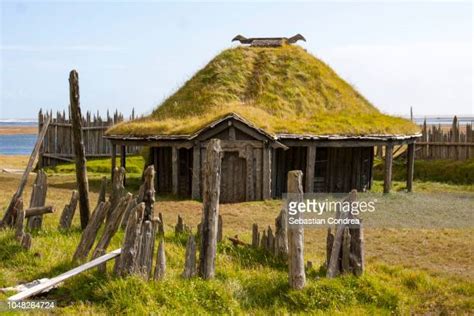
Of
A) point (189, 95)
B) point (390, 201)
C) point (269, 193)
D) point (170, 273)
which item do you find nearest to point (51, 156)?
point (189, 95)

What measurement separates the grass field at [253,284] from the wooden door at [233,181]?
273 inches

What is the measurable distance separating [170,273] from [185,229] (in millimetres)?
2724

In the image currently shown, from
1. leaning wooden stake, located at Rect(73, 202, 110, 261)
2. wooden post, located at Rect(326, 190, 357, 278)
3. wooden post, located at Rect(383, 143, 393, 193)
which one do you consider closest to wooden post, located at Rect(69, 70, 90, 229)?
leaning wooden stake, located at Rect(73, 202, 110, 261)

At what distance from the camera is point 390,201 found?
1822 cm

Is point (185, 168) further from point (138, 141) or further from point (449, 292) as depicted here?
point (449, 292)

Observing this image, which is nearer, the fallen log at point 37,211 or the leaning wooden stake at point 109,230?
the leaning wooden stake at point 109,230

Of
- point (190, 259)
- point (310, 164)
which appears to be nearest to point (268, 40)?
point (310, 164)

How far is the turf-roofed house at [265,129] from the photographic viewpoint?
1841 centimetres

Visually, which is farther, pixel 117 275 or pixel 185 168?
pixel 185 168

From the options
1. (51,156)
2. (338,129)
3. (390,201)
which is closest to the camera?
(390,201)

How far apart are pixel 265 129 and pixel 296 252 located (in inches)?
429

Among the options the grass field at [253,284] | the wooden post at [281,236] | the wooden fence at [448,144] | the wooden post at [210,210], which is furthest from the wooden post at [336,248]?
the wooden fence at [448,144]

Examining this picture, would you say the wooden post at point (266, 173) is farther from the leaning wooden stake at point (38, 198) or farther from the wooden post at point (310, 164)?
the leaning wooden stake at point (38, 198)

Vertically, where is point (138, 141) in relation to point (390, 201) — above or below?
above
